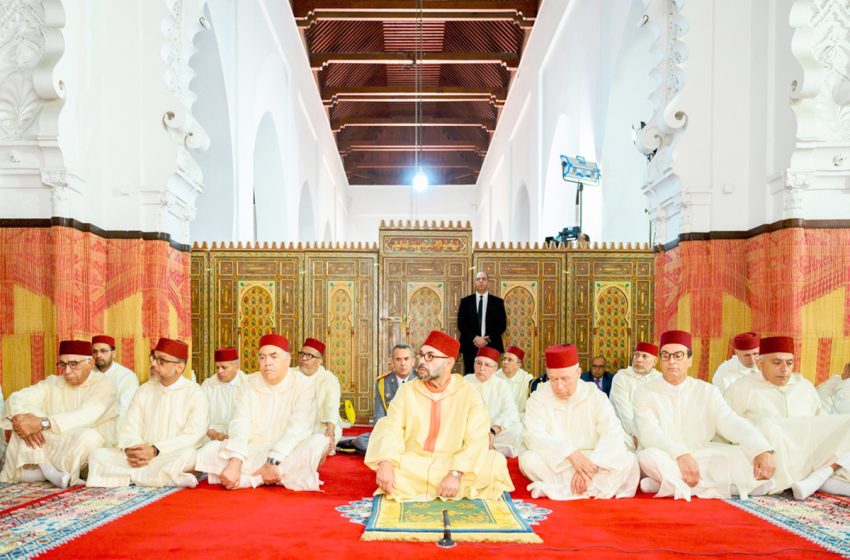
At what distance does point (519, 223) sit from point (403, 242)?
7.86m

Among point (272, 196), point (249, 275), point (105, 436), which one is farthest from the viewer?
point (272, 196)

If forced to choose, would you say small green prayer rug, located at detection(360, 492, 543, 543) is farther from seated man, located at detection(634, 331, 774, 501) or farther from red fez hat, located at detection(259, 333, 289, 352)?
red fez hat, located at detection(259, 333, 289, 352)

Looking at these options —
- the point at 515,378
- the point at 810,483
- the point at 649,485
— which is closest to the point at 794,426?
the point at 810,483

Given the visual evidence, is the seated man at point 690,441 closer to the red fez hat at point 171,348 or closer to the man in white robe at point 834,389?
the man in white robe at point 834,389

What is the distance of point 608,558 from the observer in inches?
113

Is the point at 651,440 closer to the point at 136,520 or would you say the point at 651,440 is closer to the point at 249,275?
the point at 136,520

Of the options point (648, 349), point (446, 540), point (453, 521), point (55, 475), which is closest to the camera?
point (446, 540)

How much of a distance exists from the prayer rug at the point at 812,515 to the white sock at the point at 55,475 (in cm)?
376

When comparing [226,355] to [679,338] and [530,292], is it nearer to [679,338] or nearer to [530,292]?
[679,338]

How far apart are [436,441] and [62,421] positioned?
2.37 meters

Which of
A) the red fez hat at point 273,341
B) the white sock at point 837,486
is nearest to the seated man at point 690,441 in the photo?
the white sock at point 837,486

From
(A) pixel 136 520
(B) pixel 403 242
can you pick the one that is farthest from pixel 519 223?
(A) pixel 136 520

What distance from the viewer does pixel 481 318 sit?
7.46 m

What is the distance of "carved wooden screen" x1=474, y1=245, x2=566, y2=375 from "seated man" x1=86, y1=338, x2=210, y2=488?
12.5ft
